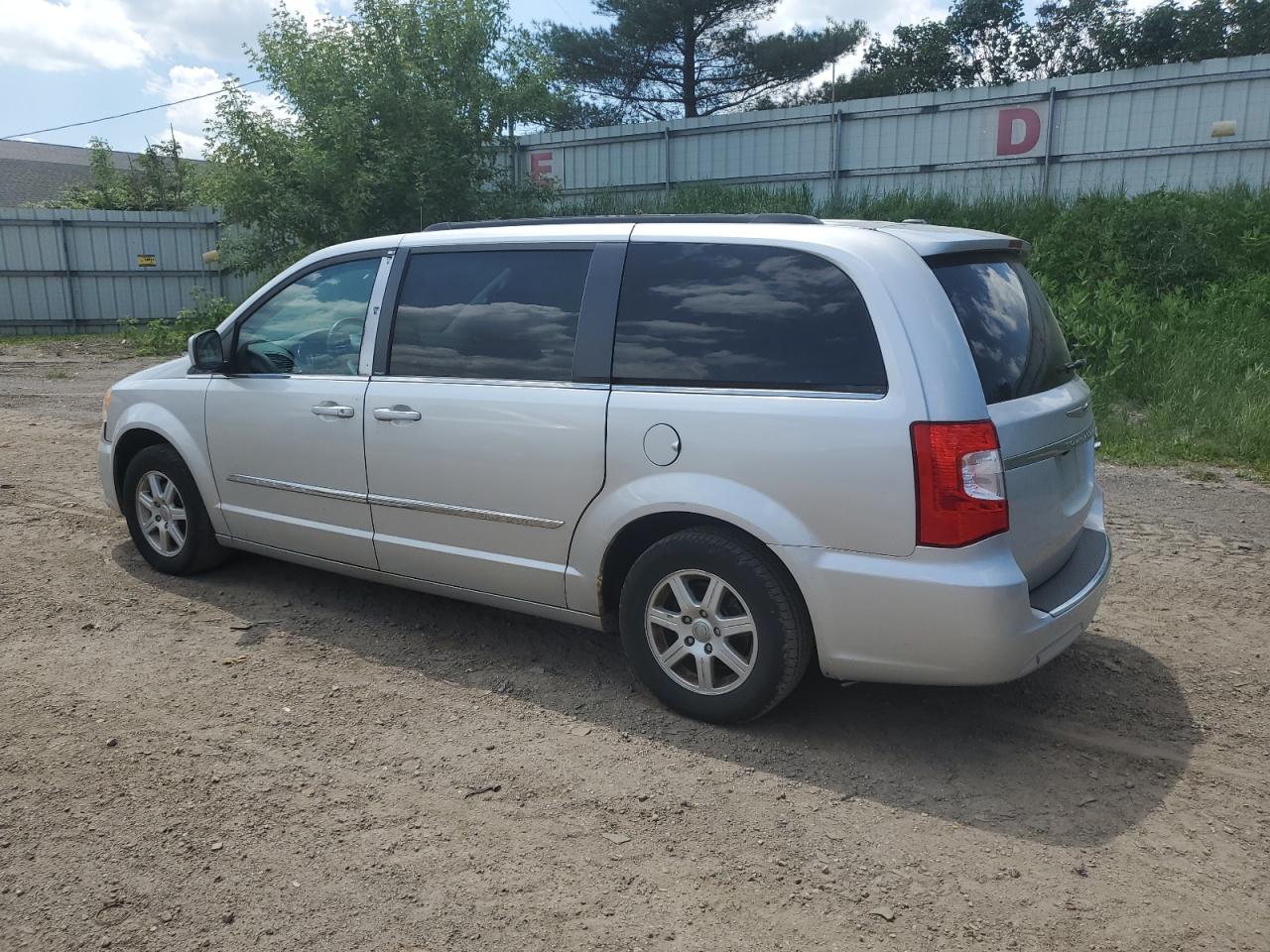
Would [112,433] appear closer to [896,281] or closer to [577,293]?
[577,293]

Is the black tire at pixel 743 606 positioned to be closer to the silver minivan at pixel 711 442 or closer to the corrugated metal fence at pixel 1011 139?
the silver minivan at pixel 711 442

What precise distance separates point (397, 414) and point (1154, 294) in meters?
10.4

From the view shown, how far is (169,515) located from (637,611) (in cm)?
293

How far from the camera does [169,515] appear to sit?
5.53m

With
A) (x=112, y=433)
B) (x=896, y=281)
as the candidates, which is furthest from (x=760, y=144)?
(x=896, y=281)

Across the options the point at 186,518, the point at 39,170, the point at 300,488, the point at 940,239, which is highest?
the point at 39,170

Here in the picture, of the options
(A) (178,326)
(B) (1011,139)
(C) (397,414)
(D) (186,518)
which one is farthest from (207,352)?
(A) (178,326)

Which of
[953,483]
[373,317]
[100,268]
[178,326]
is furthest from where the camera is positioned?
[100,268]

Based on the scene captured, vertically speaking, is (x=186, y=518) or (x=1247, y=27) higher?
(x=1247, y=27)

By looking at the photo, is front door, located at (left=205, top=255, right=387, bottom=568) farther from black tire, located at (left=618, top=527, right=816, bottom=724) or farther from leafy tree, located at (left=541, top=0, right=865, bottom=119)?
leafy tree, located at (left=541, top=0, right=865, bottom=119)

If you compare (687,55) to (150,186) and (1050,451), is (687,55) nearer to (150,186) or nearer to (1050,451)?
(150,186)

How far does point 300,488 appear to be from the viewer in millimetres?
4871

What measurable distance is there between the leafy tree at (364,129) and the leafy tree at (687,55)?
1635 cm

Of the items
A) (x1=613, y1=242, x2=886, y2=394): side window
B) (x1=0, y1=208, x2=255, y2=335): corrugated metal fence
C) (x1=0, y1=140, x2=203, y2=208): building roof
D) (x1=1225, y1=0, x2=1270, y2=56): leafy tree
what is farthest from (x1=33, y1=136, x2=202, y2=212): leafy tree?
(x1=1225, y1=0, x2=1270, y2=56): leafy tree
